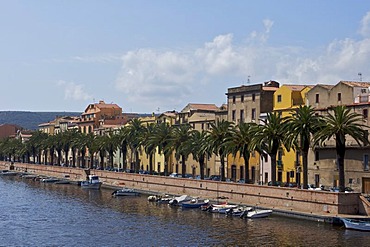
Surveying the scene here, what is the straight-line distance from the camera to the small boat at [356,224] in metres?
69.8

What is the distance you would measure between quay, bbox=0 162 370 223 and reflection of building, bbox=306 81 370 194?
1365cm

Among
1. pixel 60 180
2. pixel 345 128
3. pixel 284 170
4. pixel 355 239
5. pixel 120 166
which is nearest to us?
pixel 355 239

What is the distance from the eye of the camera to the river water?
67.1m

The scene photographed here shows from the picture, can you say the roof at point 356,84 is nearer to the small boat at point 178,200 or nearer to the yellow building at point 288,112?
the yellow building at point 288,112

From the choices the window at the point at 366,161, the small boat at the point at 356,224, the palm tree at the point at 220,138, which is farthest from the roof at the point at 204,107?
the small boat at the point at 356,224

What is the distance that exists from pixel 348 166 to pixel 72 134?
322 ft

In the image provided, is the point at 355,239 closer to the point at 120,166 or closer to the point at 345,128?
the point at 345,128

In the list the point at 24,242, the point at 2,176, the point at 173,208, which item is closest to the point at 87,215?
the point at 173,208

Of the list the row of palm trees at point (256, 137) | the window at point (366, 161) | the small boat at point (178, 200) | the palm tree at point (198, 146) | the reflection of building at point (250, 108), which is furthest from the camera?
the reflection of building at point (250, 108)

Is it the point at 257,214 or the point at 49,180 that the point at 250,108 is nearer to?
the point at 257,214

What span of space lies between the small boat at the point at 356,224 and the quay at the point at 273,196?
6.77ft

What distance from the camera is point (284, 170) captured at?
108250 mm

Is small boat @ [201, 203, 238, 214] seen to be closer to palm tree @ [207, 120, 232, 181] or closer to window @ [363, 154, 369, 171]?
palm tree @ [207, 120, 232, 181]

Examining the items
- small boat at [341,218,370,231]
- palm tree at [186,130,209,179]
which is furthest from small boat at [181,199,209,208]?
small boat at [341,218,370,231]
